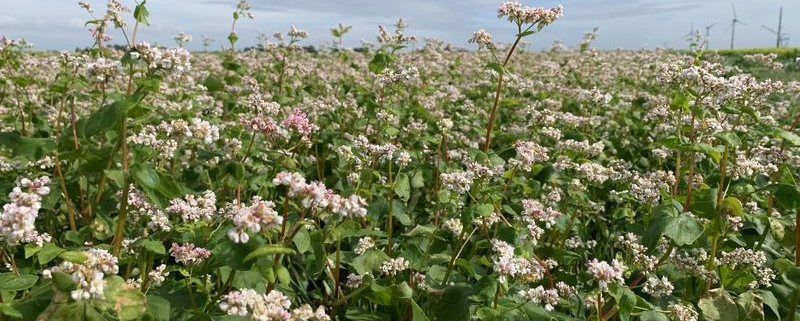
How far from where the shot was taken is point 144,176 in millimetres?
2627

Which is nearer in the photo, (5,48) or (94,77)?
(94,77)

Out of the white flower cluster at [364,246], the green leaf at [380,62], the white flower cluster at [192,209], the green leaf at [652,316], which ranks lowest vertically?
the green leaf at [652,316]

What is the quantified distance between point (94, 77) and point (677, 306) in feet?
10.1

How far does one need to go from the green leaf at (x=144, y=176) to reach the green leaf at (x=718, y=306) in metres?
2.88

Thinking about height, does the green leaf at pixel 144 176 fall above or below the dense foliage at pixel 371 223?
above

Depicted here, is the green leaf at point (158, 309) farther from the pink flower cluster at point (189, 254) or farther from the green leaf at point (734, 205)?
the green leaf at point (734, 205)

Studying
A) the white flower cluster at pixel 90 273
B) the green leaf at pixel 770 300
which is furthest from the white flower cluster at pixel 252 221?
the green leaf at pixel 770 300

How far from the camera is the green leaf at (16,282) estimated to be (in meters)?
2.44

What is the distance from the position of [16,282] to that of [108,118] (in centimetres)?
74

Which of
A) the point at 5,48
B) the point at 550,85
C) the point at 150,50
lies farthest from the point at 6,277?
the point at 550,85

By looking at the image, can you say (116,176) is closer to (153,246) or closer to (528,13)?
(153,246)

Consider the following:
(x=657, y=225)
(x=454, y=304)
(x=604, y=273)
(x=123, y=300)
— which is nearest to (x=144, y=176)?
(x=123, y=300)

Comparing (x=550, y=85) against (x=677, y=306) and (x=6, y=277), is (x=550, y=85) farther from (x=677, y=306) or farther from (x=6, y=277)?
(x=6, y=277)

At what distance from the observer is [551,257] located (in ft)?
14.4
